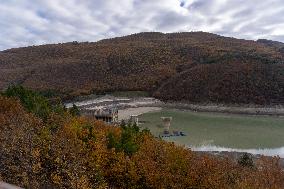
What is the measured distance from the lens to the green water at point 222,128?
43469 millimetres

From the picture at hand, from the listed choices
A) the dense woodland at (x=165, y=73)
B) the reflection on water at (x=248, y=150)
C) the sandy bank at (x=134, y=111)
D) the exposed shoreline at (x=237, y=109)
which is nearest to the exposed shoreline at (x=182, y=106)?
the exposed shoreline at (x=237, y=109)

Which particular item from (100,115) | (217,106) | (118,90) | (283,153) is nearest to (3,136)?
(283,153)

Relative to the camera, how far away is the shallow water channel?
41.3m

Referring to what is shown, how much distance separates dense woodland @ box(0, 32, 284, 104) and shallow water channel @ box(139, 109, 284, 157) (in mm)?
12564

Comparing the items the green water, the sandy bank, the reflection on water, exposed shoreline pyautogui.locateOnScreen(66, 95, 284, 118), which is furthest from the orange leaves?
exposed shoreline pyautogui.locateOnScreen(66, 95, 284, 118)

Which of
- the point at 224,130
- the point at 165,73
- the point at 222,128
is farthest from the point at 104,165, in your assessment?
the point at 165,73

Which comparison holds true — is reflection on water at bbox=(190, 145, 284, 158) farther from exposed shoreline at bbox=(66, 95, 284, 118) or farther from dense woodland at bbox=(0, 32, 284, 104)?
dense woodland at bbox=(0, 32, 284, 104)

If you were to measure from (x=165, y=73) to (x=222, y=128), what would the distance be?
4940 cm

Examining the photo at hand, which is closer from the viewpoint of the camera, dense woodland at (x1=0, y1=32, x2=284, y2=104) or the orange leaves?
the orange leaves

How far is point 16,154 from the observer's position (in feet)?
51.8

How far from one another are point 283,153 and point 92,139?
20.9 meters

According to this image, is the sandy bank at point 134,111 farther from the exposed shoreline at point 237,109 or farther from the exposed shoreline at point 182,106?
the exposed shoreline at point 237,109

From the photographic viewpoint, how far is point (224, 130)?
51656 millimetres

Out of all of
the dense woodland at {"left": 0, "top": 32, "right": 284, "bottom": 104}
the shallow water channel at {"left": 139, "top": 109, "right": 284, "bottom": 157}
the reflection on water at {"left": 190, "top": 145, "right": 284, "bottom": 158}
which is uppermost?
the dense woodland at {"left": 0, "top": 32, "right": 284, "bottom": 104}
